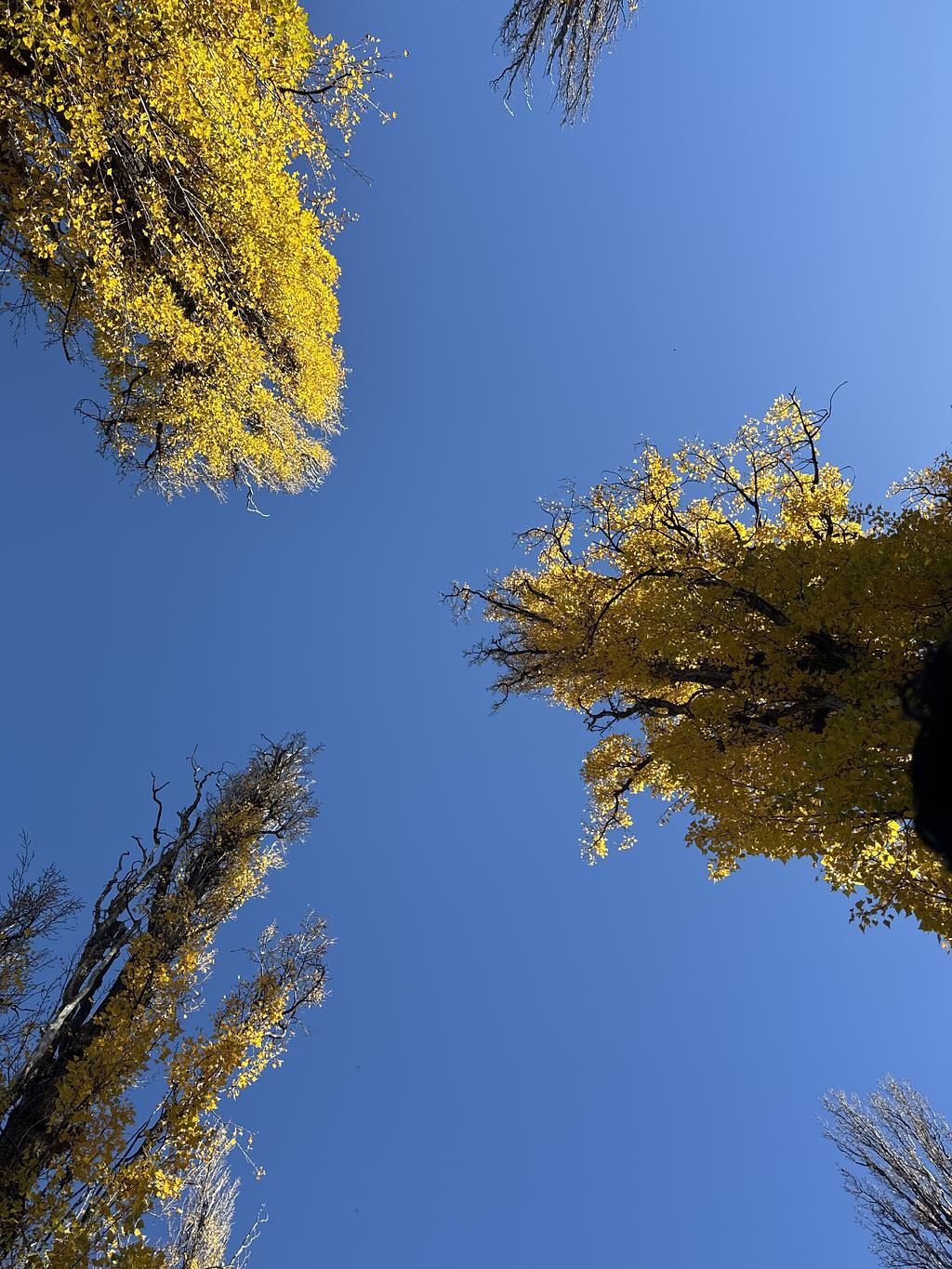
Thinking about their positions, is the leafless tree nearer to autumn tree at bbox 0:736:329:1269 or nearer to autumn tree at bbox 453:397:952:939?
autumn tree at bbox 0:736:329:1269

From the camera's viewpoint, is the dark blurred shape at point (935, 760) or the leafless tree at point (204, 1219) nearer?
the dark blurred shape at point (935, 760)

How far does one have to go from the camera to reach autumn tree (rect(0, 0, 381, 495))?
5348mm

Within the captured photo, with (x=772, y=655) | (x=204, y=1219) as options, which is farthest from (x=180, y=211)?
(x=204, y=1219)

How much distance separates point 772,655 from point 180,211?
432 inches

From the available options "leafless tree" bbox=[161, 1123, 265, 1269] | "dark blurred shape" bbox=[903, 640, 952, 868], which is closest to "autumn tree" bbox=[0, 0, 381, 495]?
"dark blurred shape" bbox=[903, 640, 952, 868]

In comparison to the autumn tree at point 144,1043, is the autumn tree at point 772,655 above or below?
above

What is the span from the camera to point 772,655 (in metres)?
5.95

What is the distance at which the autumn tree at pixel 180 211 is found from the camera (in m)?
5.35

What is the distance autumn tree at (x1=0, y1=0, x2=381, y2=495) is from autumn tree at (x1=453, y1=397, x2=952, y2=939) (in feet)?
20.3

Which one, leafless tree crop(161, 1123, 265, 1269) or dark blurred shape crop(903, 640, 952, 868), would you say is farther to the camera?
leafless tree crop(161, 1123, 265, 1269)

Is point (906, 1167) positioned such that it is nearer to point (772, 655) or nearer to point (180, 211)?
point (772, 655)

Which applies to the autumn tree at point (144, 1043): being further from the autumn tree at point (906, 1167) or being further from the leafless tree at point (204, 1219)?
the autumn tree at point (906, 1167)

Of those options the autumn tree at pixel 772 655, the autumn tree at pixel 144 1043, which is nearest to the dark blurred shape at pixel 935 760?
the autumn tree at pixel 772 655

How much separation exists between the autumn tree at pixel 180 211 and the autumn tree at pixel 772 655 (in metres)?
6.19
